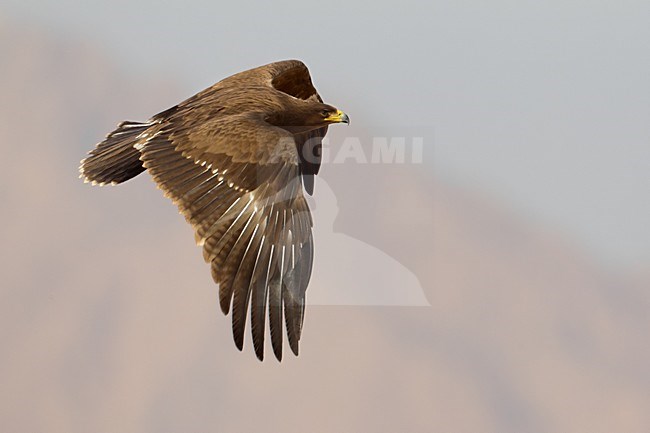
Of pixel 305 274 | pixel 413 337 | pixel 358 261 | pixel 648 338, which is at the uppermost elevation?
pixel 305 274

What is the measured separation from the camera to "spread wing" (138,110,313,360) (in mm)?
8664

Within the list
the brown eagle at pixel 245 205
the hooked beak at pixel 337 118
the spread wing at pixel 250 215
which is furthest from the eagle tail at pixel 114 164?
the hooked beak at pixel 337 118

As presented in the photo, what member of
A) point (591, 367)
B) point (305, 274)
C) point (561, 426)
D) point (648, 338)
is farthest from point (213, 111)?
point (648, 338)

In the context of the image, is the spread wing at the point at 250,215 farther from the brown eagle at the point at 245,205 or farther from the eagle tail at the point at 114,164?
the eagle tail at the point at 114,164

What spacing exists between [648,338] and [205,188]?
99.9 m

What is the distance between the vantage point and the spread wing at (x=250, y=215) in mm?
8664

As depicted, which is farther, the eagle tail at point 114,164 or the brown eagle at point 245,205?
the eagle tail at point 114,164

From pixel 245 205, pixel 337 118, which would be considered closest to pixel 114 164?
pixel 245 205

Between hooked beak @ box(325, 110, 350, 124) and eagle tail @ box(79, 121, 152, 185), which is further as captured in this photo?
hooked beak @ box(325, 110, 350, 124)

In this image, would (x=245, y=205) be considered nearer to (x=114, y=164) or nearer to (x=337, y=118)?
(x=114, y=164)

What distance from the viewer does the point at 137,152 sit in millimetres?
10555

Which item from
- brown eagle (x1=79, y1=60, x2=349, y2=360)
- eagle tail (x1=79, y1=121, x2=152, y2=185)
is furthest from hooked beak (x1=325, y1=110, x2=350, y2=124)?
eagle tail (x1=79, y1=121, x2=152, y2=185)

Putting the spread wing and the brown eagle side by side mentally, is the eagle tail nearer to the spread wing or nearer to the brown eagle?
the brown eagle

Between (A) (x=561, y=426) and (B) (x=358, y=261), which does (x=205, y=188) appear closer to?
(B) (x=358, y=261)
